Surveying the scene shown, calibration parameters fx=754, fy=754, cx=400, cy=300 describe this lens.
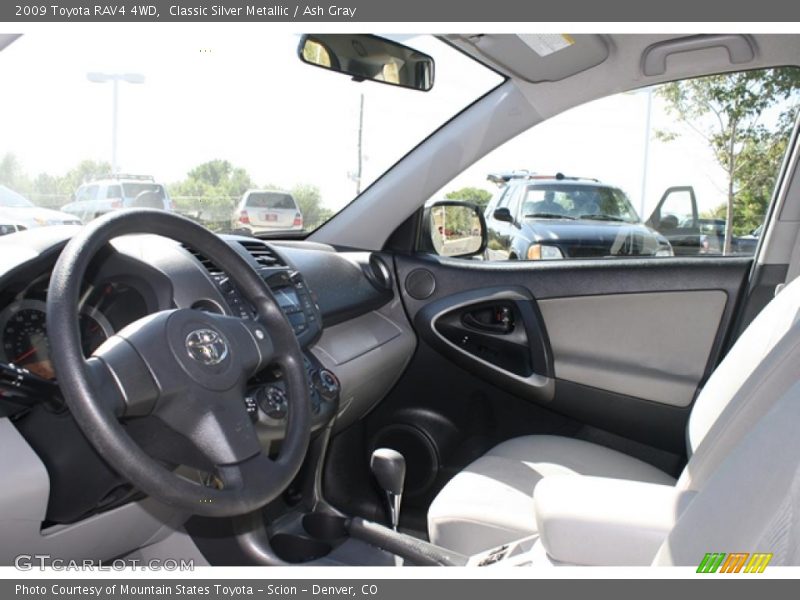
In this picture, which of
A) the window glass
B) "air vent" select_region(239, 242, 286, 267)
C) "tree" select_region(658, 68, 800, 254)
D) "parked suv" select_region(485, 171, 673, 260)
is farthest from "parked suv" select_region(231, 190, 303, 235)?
"tree" select_region(658, 68, 800, 254)

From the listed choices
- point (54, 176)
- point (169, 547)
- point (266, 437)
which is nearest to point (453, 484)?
point (266, 437)

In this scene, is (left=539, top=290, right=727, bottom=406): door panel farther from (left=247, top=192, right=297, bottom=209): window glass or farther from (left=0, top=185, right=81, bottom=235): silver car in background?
(left=0, top=185, right=81, bottom=235): silver car in background

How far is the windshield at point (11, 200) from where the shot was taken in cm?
171

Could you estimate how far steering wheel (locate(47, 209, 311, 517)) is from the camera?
110 centimetres

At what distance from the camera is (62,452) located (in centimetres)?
143

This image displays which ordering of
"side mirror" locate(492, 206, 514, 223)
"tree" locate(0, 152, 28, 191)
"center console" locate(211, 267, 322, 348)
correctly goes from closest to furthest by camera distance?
"tree" locate(0, 152, 28, 191)
"center console" locate(211, 267, 322, 348)
"side mirror" locate(492, 206, 514, 223)

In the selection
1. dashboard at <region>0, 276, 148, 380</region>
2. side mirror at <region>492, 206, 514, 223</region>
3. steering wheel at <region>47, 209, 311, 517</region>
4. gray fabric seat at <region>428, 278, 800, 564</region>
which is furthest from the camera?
side mirror at <region>492, 206, 514, 223</region>

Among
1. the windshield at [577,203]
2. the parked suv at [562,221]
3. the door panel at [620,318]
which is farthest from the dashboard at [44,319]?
the windshield at [577,203]

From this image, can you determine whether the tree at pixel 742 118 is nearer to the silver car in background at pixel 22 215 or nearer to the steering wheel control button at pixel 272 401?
the steering wheel control button at pixel 272 401

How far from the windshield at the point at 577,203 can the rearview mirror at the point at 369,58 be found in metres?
0.61

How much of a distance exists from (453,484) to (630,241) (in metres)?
1.14

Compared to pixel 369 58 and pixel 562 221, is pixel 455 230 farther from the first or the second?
pixel 369 58

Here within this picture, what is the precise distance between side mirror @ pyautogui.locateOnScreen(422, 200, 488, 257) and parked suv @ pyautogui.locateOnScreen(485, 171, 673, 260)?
0.14 ft
